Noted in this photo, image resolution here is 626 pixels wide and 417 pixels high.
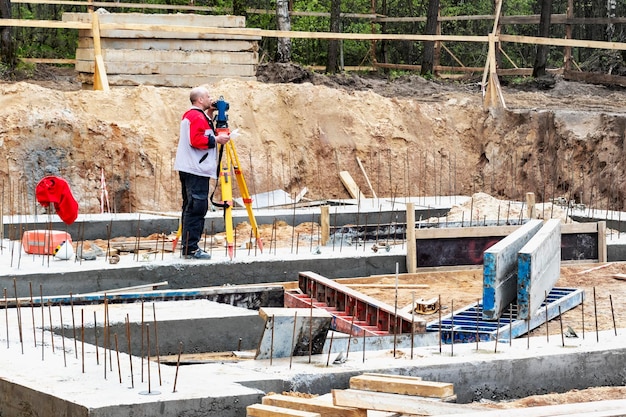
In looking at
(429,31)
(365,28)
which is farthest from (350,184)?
(365,28)

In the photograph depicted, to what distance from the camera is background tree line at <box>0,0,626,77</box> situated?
83.8 feet

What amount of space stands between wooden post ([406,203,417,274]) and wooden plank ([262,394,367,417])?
5.46 meters

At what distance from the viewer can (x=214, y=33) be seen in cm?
1884

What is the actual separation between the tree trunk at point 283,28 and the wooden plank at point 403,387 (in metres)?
17.1

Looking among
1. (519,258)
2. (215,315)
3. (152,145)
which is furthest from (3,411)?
(152,145)

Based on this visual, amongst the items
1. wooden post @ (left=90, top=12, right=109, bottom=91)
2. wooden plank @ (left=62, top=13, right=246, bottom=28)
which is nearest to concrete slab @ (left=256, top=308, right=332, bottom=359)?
wooden post @ (left=90, top=12, right=109, bottom=91)

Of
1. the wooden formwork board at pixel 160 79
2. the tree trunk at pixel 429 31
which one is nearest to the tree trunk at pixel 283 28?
the tree trunk at pixel 429 31

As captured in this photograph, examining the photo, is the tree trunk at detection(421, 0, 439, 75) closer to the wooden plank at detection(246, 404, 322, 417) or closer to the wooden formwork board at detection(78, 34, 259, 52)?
the wooden formwork board at detection(78, 34, 259, 52)

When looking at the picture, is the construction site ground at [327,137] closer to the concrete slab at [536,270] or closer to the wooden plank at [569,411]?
the concrete slab at [536,270]

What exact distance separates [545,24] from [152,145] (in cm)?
1040

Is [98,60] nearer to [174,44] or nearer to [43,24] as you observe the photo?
[43,24]

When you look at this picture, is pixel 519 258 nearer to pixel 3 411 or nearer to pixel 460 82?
pixel 3 411

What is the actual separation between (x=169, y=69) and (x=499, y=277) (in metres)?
10.5

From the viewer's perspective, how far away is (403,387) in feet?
22.1
